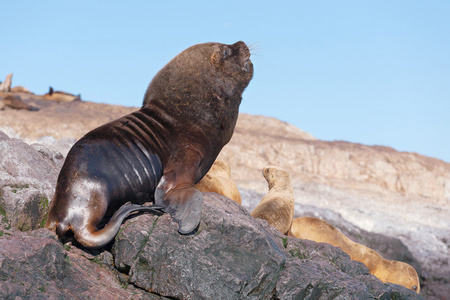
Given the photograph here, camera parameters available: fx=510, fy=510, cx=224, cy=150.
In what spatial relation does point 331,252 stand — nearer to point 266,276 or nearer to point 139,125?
point 266,276

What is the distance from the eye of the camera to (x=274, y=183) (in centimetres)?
876

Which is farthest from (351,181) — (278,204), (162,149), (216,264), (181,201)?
(216,264)

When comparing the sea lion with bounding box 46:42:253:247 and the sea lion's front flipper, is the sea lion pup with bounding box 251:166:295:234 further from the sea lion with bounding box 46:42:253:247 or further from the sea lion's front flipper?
the sea lion's front flipper

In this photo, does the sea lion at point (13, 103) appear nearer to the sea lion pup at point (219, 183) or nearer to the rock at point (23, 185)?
the sea lion pup at point (219, 183)

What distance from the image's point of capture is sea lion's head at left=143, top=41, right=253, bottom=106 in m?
5.43

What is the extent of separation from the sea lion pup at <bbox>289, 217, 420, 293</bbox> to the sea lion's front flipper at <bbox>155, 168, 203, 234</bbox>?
3.68 m

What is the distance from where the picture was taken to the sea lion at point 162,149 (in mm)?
4426

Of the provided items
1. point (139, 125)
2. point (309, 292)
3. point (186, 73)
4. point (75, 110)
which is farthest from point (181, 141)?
point (75, 110)

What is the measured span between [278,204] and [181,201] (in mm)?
3330

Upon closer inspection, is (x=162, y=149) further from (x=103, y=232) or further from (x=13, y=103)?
(x=13, y=103)

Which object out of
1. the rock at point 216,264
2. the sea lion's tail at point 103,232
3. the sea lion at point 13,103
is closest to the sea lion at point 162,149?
the sea lion's tail at point 103,232

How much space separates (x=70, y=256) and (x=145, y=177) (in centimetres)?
102

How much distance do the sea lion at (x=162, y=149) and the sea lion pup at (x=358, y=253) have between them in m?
3.13

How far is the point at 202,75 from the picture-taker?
17.9 feet
